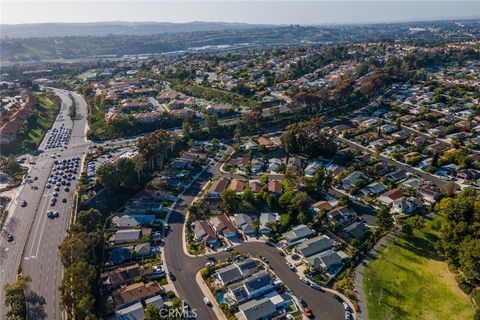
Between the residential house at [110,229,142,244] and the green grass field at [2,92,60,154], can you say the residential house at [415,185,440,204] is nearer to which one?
the residential house at [110,229,142,244]

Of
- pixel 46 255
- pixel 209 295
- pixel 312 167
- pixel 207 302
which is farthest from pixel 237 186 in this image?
pixel 46 255

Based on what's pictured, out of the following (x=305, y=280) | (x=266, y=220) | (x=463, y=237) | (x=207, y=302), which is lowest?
(x=207, y=302)

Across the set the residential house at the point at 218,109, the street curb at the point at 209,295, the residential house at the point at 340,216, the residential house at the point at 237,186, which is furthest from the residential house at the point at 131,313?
the residential house at the point at 218,109

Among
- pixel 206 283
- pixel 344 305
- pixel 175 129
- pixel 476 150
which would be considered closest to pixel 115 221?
pixel 206 283

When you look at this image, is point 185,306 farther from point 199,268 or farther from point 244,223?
point 244,223

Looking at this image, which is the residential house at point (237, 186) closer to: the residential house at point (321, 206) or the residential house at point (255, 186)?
the residential house at point (255, 186)

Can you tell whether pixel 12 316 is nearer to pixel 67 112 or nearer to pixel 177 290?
pixel 177 290

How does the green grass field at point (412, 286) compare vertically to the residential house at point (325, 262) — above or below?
below
